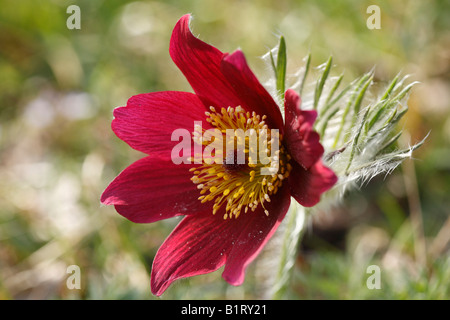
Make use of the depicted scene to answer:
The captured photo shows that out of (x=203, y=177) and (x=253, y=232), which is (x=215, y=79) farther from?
(x=253, y=232)

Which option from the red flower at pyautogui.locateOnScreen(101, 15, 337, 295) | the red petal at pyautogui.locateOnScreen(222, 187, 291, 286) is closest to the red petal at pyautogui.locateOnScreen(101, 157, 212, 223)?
the red flower at pyautogui.locateOnScreen(101, 15, 337, 295)

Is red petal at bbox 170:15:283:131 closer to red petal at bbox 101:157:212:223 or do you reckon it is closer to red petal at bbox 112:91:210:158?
red petal at bbox 112:91:210:158

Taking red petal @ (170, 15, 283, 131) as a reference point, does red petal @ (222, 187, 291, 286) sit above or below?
below

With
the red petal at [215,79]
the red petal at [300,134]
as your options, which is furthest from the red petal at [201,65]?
the red petal at [300,134]

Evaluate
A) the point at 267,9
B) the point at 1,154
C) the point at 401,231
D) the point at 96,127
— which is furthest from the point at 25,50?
the point at 401,231

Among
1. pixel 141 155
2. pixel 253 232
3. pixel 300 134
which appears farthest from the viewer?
pixel 141 155

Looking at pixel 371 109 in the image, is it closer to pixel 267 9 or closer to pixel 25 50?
pixel 267 9

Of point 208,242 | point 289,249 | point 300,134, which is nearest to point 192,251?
point 208,242

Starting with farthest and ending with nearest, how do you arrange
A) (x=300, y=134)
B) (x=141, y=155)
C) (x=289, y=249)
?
(x=141, y=155)
(x=289, y=249)
(x=300, y=134)
